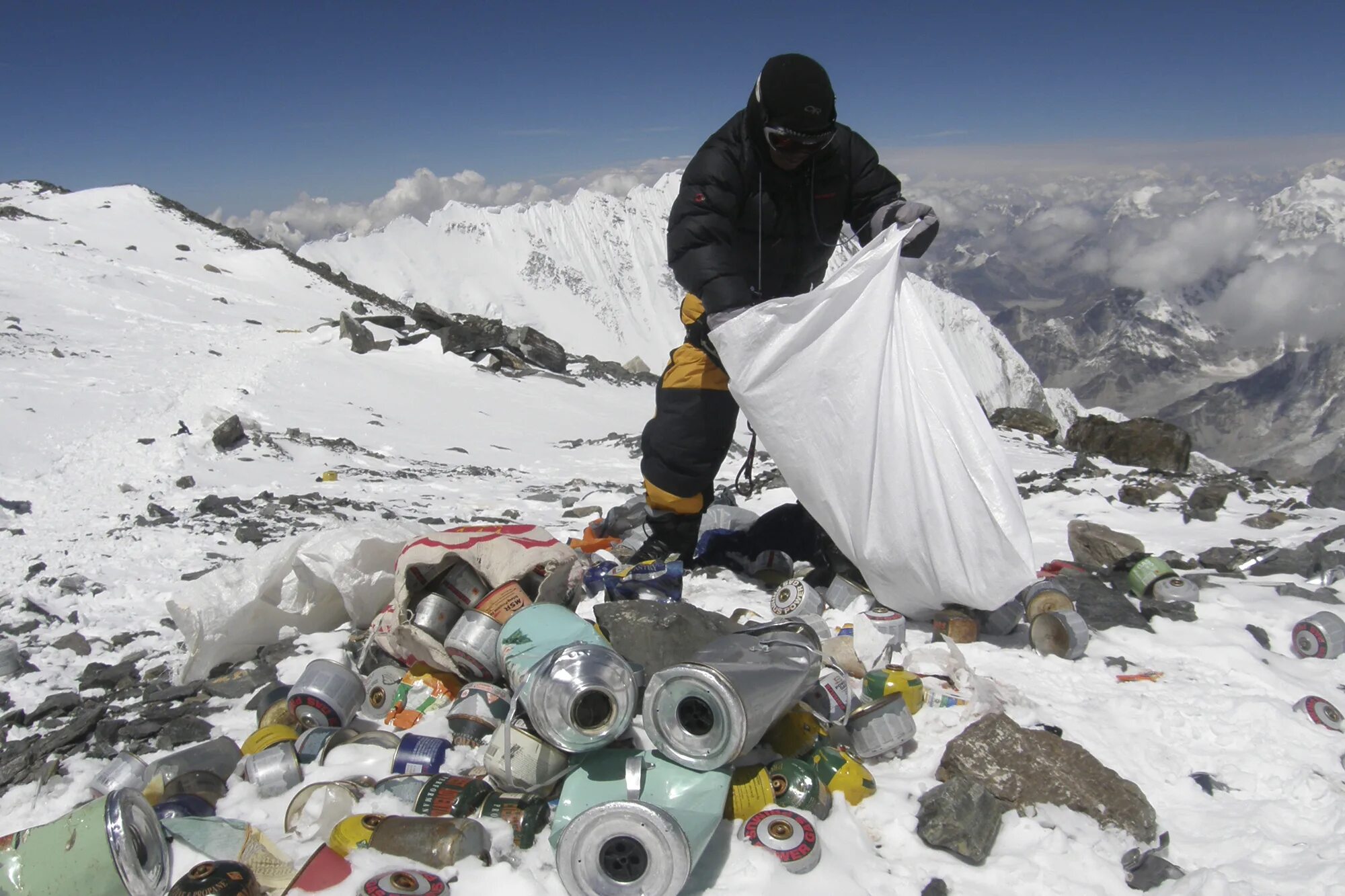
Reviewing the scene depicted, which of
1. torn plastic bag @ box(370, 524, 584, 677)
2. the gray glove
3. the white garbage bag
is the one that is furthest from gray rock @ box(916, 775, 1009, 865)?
the gray glove

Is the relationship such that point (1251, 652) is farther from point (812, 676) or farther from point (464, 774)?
point (464, 774)

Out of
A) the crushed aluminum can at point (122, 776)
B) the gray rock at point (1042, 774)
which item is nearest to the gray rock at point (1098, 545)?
the gray rock at point (1042, 774)

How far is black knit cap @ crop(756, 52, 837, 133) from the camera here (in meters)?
3.20

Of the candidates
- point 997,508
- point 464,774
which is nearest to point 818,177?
point 997,508

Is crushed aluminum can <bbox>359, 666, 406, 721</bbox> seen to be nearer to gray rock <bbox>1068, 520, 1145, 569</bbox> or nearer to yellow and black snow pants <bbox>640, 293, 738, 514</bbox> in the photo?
yellow and black snow pants <bbox>640, 293, 738, 514</bbox>

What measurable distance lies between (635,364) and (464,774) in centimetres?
2493

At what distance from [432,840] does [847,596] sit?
2.21 m

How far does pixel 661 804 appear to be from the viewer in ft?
6.77

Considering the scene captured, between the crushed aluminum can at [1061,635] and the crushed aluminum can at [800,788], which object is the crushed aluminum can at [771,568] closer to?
the crushed aluminum can at [1061,635]

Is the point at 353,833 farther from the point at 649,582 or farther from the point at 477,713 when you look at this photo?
the point at 649,582

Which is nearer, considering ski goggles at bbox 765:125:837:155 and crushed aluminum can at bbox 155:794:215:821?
crushed aluminum can at bbox 155:794:215:821

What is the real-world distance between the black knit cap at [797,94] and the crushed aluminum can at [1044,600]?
215cm

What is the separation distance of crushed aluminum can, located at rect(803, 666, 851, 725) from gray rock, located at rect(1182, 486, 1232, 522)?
3.96 meters

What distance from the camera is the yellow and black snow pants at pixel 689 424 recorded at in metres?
3.78
